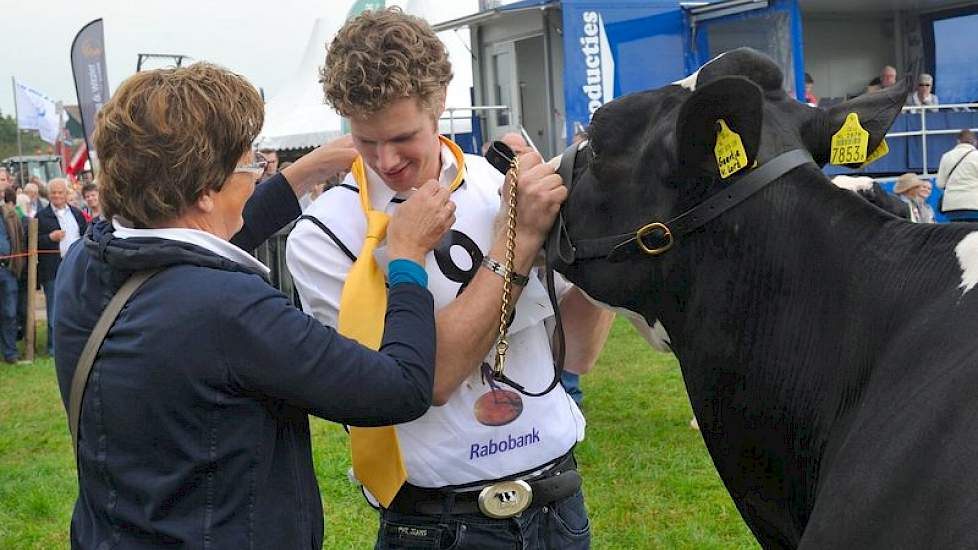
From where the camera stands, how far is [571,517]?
253 cm

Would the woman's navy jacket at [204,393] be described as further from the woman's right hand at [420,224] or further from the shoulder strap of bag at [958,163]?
the shoulder strap of bag at [958,163]

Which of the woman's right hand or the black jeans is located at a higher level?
the woman's right hand

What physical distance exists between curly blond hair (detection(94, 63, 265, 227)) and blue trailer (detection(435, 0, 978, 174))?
11.3m

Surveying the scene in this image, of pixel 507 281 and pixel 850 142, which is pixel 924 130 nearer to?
pixel 850 142

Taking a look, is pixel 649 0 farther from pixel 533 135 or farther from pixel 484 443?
pixel 484 443

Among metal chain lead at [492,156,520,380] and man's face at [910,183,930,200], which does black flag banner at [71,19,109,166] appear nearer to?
man's face at [910,183,930,200]

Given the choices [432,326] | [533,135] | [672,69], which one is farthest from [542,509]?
[533,135]

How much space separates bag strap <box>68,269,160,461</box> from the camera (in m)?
1.93

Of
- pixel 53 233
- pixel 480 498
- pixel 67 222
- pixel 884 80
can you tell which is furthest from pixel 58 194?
pixel 884 80

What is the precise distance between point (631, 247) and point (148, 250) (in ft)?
3.57

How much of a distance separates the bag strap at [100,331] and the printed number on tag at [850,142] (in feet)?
5.07

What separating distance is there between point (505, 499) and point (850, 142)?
46.0 inches

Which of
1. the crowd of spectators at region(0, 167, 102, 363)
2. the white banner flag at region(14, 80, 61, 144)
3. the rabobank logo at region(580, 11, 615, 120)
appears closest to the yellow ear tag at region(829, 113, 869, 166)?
the rabobank logo at region(580, 11, 615, 120)

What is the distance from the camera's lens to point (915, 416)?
5.82ft
